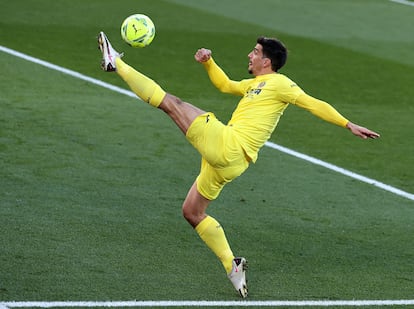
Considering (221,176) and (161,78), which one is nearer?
(221,176)

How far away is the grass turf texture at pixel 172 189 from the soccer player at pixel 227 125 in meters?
0.49

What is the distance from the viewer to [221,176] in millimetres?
9133

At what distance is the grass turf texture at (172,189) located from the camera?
9414 mm

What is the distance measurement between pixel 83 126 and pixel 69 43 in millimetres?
5168

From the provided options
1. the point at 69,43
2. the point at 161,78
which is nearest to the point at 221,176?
the point at 161,78

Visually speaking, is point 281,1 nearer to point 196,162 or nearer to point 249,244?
point 196,162

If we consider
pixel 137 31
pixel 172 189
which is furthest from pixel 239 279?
pixel 172 189

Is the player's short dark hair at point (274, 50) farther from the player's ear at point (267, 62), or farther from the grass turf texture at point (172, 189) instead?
the grass turf texture at point (172, 189)

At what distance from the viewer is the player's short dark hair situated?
9.41 meters

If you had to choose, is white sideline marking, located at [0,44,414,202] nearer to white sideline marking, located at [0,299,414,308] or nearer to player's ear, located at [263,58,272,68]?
white sideline marking, located at [0,299,414,308]

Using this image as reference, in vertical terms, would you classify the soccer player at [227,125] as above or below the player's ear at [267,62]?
below

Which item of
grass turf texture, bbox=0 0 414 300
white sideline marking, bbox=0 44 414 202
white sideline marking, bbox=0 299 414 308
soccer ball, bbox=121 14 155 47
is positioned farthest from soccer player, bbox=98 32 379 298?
white sideline marking, bbox=0 44 414 202

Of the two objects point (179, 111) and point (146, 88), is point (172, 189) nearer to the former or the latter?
point (179, 111)

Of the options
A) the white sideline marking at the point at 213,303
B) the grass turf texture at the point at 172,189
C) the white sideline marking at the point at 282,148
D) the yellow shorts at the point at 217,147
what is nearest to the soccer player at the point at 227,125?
the yellow shorts at the point at 217,147
